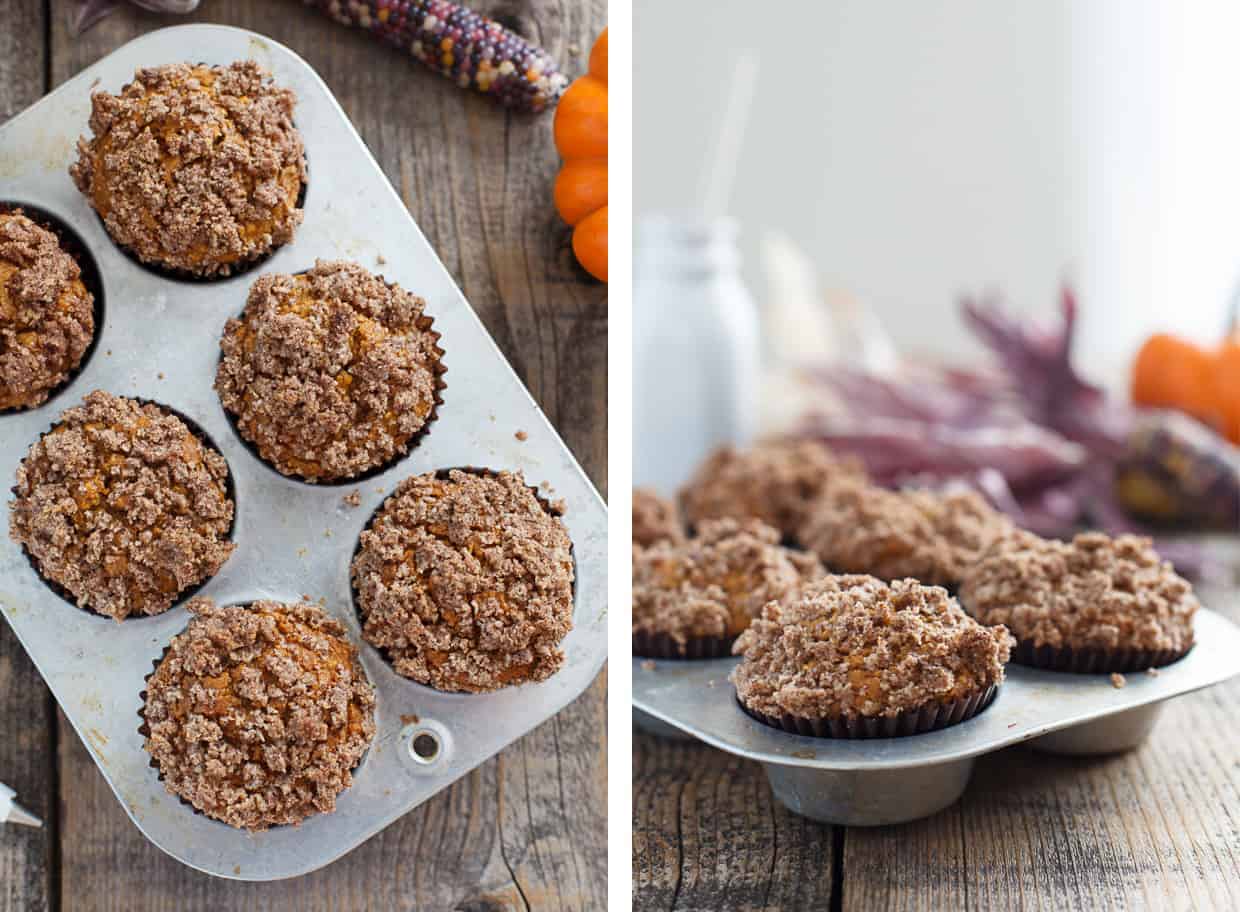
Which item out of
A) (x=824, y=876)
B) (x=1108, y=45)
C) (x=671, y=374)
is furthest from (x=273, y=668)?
(x=1108, y=45)

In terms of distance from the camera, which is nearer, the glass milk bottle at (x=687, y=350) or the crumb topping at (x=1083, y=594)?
the crumb topping at (x=1083, y=594)

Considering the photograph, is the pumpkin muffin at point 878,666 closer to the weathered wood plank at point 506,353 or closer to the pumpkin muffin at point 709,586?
the pumpkin muffin at point 709,586

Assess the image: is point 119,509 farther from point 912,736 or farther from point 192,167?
point 912,736

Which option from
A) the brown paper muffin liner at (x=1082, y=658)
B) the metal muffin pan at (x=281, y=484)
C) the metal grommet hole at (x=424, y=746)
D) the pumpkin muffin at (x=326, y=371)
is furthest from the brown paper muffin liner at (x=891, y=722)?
the pumpkin muffin at (x=326, y=371)

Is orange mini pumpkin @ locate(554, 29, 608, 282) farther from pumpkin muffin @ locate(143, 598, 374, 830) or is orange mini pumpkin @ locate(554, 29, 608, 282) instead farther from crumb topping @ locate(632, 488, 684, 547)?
pumpkin muffin @ locate(143, 598, 374, 830)

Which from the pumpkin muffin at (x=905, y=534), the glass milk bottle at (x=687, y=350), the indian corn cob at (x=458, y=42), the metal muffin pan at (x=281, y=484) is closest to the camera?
the metal muffin pan at (x=281, y=484)

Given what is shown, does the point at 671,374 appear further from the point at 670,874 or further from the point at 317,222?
the point at 670,874
